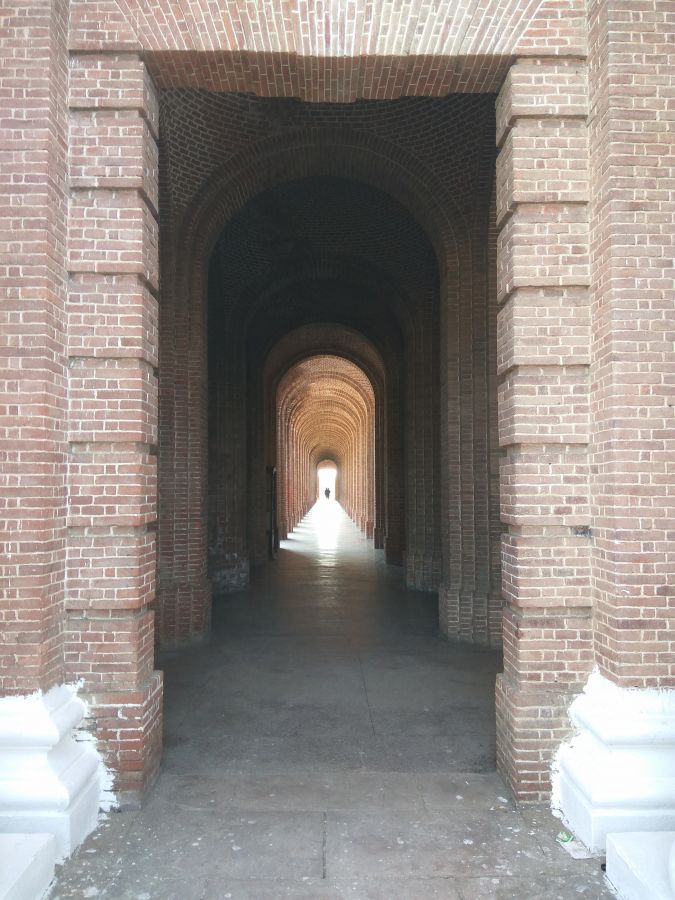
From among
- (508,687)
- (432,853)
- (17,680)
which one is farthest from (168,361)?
(432,853)

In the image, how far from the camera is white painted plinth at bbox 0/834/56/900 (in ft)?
11.8

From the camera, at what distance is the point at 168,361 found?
9.70 m

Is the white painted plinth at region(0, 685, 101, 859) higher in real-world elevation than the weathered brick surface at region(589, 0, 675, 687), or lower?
lower

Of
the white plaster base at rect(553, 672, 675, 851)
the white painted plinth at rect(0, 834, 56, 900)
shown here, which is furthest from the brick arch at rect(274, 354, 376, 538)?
the white painted plinth at rect(0, 834, 56, 900)

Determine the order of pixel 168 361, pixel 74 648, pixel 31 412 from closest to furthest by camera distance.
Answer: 1. pixel 31 412
2. pixel 74 648
3. pixel 168 361

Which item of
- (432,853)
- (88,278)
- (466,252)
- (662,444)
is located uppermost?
(466,252)

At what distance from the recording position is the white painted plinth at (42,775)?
4242mm

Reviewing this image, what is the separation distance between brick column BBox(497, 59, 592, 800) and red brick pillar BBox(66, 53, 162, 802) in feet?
9.17

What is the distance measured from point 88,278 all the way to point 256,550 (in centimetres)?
1417

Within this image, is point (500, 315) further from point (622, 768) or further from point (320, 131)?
point (320, 131)

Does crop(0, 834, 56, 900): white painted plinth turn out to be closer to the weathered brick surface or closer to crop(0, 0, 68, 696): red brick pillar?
crop(0, 0, 68, 696): red brick pillar

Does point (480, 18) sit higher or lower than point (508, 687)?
higher

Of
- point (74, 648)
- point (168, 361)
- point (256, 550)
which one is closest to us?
point (74, 648)

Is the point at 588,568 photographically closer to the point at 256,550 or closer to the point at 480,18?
the point at 480,18
